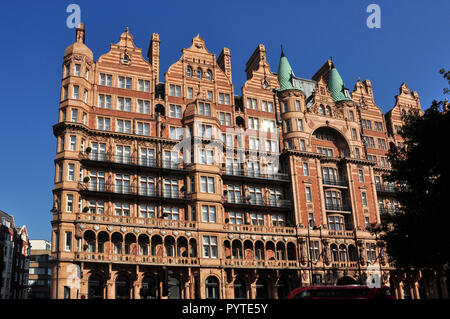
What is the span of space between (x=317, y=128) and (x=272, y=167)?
9.80 meters

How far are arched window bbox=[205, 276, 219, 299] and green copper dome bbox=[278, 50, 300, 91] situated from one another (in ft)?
92.3

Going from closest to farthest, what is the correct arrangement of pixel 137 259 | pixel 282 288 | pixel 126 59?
pixel 137 259
pixel 282 288
pixel 126 59

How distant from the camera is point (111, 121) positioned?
53125mm

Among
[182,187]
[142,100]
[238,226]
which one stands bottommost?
[238,226]

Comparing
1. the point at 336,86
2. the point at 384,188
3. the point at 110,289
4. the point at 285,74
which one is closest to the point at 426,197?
the point at 110,289

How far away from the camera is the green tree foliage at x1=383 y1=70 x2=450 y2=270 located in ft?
96.3

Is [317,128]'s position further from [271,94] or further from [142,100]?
[142,100]

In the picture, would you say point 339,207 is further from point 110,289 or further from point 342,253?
point 110,289

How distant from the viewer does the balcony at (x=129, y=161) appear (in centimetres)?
4975

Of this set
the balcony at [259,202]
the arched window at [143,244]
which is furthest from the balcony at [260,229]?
the arched window at [143,244]

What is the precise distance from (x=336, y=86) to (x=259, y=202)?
2357 cm

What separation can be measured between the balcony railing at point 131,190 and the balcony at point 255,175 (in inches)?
248

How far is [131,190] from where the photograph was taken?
50812 mm
